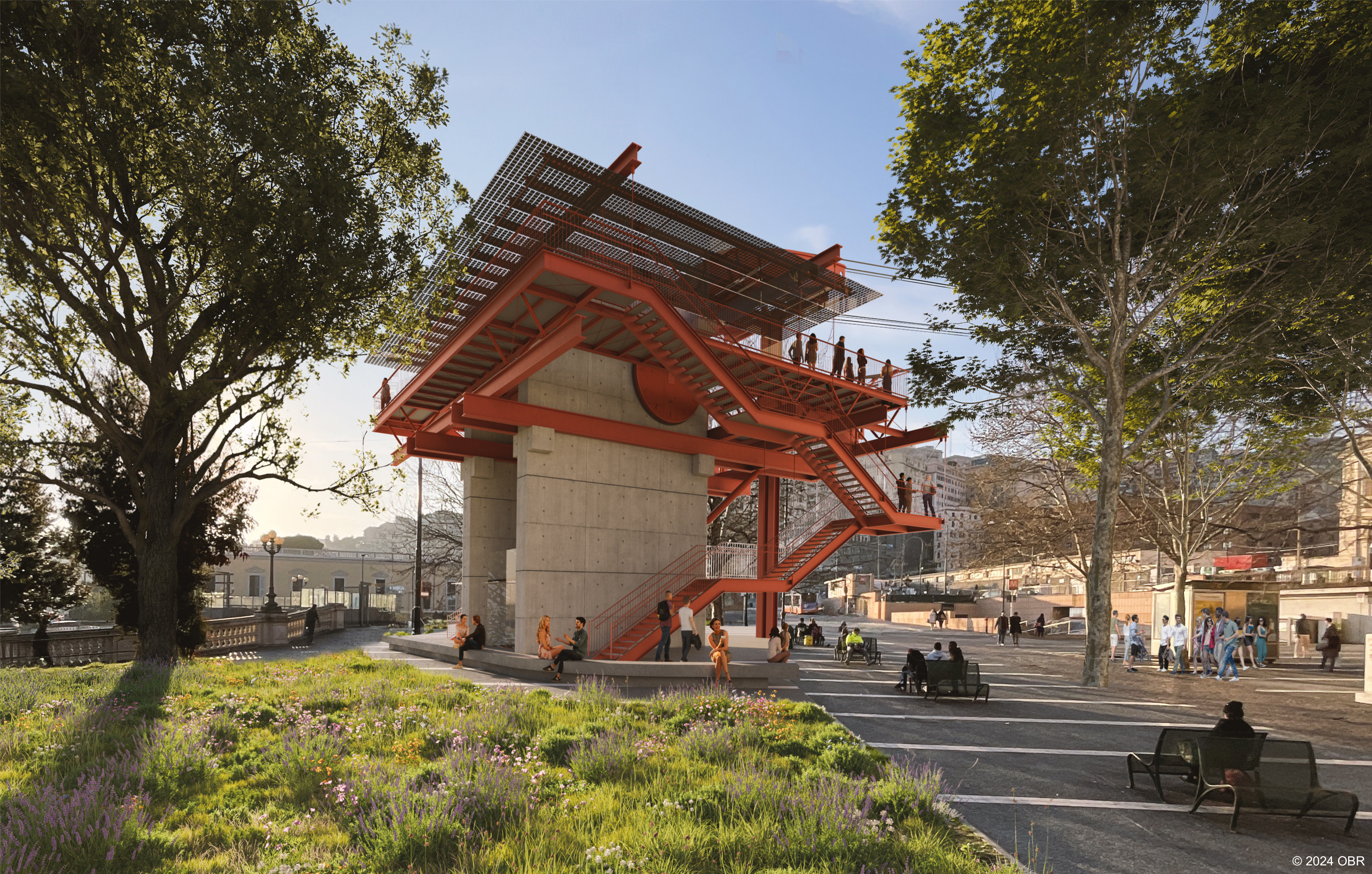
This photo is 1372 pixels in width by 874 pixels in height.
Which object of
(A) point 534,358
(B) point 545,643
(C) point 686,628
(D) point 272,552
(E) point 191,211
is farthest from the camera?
(D) point 272,552

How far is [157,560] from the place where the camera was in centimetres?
1529

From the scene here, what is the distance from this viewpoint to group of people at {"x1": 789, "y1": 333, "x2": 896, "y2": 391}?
20.8 metres

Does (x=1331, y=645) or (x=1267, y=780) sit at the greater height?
(x=1267, y=780)

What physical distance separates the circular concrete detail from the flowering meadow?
12.6 m

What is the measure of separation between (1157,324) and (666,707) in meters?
20.7

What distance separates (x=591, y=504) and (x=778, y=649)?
6.47 metres

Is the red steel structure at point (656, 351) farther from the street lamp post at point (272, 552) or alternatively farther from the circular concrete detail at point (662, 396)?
the street lamp post at point (272, 552)

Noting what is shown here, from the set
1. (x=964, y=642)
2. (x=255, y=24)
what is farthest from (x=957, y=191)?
(x=964, y=642)

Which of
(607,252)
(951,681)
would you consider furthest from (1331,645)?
(607,252)

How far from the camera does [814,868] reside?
4637mm

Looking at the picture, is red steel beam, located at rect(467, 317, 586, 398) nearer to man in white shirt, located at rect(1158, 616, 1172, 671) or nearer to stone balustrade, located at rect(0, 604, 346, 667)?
stone balustrade, located at rect(0, 604, 346, 667)

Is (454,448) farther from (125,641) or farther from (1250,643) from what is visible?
(1250,643)

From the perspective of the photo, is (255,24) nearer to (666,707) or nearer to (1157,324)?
(666,707)

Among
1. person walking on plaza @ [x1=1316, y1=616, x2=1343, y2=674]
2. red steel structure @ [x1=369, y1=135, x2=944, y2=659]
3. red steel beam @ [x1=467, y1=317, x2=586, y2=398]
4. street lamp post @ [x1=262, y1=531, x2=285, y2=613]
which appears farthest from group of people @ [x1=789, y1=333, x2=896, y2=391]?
street lamp post @ [x1=262, y1=531, x2=285, y2=613]
